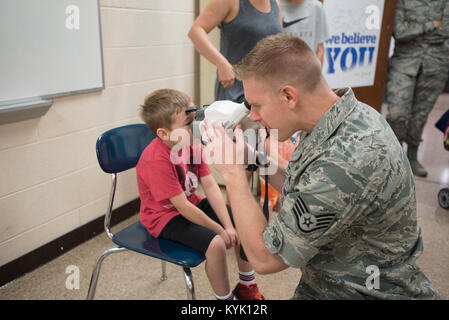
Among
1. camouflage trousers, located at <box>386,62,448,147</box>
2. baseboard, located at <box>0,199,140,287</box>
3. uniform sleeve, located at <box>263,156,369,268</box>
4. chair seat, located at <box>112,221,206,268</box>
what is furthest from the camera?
camouflage trousers, located at <box>386,62,448,147</box>

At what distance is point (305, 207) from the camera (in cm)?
78

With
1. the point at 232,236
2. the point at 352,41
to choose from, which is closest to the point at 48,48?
the point at 232,236

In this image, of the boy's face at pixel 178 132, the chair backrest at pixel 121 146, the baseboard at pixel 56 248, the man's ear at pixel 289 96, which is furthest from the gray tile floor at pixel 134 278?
the man's ear at pixel 289 96

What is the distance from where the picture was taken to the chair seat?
1.24 metres

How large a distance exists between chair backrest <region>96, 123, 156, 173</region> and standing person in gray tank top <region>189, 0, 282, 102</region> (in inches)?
17.3

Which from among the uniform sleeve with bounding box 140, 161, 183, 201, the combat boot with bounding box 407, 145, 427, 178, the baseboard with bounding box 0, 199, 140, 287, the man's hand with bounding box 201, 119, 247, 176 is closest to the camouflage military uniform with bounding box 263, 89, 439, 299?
the man's hand with bounding box 201, 119, 247, 176

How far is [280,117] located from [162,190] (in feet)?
1.95

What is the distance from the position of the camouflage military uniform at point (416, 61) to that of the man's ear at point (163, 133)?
95.0 inches

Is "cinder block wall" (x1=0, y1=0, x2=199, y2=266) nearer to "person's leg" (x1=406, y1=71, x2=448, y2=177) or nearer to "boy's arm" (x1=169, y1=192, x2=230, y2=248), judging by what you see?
"boy's arm" (x1=169, y1=192, x2=230, y2=248)

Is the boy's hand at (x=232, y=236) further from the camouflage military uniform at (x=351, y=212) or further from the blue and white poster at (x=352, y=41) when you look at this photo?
the blue and white poster at (x=352, y=41)

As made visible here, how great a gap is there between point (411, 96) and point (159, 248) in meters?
2.67

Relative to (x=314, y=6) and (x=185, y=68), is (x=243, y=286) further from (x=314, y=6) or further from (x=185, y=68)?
(x=185, y=68)

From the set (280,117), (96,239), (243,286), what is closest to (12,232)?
(96,239)

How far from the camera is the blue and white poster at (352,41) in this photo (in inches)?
115
